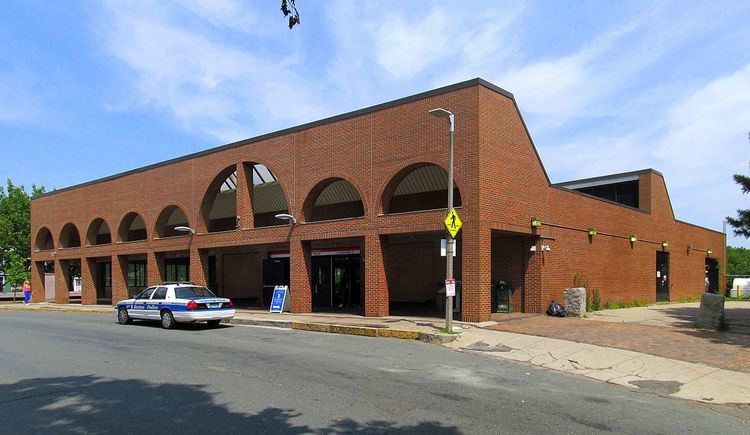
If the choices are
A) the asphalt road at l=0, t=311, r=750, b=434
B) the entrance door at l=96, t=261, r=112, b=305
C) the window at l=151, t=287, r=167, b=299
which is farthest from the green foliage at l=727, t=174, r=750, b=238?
the entrance door at l=96, t=261, r=112, b=305

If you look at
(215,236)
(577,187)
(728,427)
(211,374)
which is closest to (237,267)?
(215,236)

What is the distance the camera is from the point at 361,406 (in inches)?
294

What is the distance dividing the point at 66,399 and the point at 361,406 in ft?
13.9

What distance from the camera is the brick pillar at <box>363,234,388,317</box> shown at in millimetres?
19672

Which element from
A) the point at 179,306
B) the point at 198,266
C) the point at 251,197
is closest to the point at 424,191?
the point at 251,197

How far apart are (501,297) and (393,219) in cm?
507

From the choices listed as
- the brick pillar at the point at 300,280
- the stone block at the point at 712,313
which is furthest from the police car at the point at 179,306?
the stone block at the point at 712,313

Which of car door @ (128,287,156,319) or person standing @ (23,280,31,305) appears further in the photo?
person standing @ (23,280,31,305)

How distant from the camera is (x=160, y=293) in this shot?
19.3 meters

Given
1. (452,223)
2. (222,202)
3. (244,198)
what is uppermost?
(222,202)

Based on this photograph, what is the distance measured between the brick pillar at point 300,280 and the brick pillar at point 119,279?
Answer: 1406 cm

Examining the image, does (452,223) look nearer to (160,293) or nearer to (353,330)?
(353,330)

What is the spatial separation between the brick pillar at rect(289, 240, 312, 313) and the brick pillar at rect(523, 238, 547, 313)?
27.8 ft

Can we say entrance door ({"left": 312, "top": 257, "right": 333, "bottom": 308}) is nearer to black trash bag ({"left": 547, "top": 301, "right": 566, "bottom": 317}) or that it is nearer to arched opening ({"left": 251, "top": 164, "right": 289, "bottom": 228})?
arched opening ({"left": 251, "top": 164, "right": 289, "bottom": 228})
